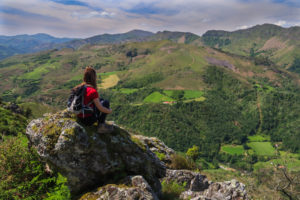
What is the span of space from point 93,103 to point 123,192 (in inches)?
194

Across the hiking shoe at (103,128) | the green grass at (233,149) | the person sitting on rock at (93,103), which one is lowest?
the green grass at (233,149)

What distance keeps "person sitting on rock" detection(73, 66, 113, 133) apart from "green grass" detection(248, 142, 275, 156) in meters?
205

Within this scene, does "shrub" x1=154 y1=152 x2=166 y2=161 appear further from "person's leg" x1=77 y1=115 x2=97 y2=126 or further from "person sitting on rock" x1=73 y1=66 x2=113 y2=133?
"person's leg" x1=77 y1=115 x2=97 y2=126

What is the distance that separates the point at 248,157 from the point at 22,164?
195 meters

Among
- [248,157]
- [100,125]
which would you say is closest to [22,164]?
[100,125]

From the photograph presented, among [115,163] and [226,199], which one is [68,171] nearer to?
[115,163]

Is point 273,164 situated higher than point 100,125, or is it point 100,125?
point 100,125

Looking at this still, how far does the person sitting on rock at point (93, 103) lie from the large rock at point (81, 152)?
1.40 ft

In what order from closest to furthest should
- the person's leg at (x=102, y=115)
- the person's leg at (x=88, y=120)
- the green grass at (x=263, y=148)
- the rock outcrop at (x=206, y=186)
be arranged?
the person's leg at (x=88, y=120), the person's leg at (x=102, y=115), the rock outcrop at (x=206, y=186), the green grass at (x=263, y=148)

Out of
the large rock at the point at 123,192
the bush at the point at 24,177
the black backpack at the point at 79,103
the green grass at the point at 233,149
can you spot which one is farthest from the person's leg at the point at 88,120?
the green grass at the point at 233,149

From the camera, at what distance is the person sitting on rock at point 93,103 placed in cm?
928

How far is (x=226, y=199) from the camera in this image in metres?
14.7

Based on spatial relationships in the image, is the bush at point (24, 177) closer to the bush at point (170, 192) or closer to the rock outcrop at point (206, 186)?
the bush at point (170, 192)

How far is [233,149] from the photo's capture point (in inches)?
7343
